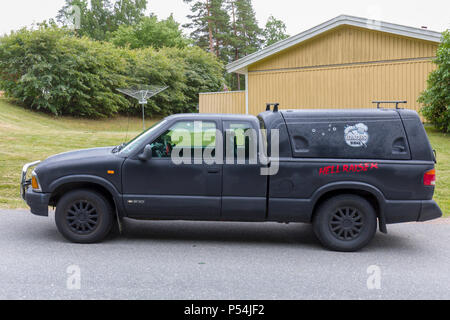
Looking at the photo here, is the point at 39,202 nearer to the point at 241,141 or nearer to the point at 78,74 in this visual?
the point at 241,141

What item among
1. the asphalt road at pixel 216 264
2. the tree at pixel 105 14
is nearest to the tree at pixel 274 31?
the tree at pixel 105 14

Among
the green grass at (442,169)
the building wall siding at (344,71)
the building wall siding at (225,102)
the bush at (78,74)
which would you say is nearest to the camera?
the green grass at (442,169)

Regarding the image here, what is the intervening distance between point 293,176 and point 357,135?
99cm

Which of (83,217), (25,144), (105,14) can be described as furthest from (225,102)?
(105,14)

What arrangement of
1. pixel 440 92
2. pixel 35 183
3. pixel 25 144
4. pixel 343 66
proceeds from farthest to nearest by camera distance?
1. pixel 343 66
2. pixel 440 92
3. pixel 25 144
4. pixel 35 183

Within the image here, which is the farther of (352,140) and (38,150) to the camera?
(38,150)

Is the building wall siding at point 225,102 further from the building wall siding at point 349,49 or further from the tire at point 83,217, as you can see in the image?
the tire at point 83,217

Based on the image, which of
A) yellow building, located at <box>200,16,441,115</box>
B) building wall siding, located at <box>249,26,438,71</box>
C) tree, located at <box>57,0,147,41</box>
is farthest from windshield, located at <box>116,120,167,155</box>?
tree, located at <box>57,0,147,41</box>

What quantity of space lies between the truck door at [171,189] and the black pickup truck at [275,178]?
0.5 inches

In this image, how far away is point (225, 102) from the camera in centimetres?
2600

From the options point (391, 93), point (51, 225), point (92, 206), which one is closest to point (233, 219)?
point (92, 206)

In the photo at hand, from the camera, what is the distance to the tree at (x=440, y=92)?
16188 millimetres

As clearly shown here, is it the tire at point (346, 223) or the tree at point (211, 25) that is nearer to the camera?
the tire at point (346, 223)

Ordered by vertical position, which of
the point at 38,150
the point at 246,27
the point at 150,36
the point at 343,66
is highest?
the point at 246,27
